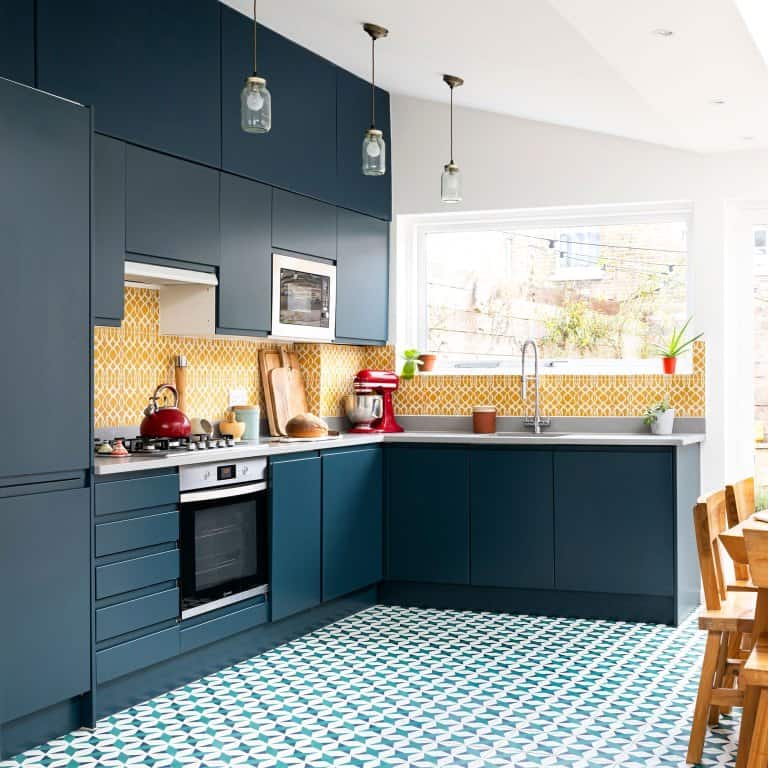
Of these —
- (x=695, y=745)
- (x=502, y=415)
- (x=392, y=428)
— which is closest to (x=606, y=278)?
(x=502, y=415)

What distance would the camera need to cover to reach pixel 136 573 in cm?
380

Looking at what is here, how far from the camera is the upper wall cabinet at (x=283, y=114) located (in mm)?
4695

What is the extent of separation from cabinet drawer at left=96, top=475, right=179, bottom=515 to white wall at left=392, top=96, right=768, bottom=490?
9.47 feet

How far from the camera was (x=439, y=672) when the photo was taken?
14.1 feet

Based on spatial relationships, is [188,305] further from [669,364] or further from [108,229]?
[669,364]

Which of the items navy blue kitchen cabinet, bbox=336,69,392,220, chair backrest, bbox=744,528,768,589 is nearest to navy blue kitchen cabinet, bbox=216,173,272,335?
navy blue kitchen cabinet, bbox=336,69,392,220

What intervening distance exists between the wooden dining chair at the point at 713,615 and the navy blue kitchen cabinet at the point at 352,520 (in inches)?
82.8

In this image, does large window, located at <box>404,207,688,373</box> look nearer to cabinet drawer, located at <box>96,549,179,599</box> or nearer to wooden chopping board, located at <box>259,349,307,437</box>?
wooden chopping board, located at <box>259,349,307,437</box>

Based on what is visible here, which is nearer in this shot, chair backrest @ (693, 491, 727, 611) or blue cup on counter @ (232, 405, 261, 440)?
chair backrest @ (693, 491, 727, 611)

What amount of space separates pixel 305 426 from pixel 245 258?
3.15ft

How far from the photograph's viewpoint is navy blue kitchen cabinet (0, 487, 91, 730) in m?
3.23

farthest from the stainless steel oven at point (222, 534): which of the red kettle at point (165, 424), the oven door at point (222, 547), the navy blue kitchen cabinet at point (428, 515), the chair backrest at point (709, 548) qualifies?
the chair backrest at point (709, 548)

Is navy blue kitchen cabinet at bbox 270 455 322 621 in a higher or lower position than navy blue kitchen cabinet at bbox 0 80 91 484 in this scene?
lower

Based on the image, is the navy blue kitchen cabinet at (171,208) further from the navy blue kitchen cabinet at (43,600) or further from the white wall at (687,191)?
the white wall at (687,191)
